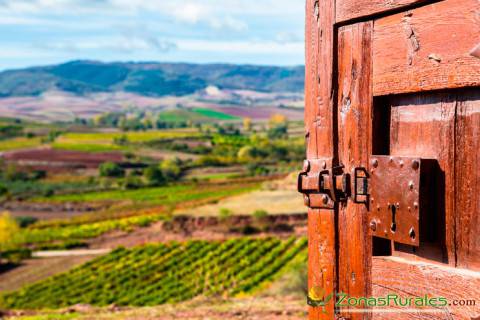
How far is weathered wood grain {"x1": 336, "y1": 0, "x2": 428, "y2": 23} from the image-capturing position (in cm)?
202

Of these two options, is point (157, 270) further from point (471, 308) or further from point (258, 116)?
point (258, 116)

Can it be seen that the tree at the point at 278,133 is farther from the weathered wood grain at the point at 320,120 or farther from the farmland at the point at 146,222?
the weathered wood grain at the point at 320,120

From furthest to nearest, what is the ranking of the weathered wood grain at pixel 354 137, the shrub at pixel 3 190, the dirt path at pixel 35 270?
the shrub at pixel 3 190 < the dirt path at pixel 35 270 < the weathered wood grain at pixel 354 137

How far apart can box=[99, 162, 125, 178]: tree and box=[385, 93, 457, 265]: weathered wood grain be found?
71427mm

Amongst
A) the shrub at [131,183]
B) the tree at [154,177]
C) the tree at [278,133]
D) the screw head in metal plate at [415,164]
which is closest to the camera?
the screw head in metal plate at [415,164]

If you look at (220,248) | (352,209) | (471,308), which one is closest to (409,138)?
(352,209)

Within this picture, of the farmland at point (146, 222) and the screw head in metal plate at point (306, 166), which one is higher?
the screw head in metal plate at point (306, 166)

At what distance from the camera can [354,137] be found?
2180mm

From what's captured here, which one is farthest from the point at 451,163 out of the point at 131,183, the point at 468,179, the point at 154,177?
the point at 154,177

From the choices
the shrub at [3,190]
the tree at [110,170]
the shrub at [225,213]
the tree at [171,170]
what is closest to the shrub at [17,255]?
the shrub at [225,213]

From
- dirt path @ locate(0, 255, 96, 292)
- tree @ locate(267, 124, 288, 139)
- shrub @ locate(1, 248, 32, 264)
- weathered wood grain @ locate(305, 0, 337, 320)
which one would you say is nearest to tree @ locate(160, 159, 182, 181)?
shrub @ locate(1, 248, 32, 264)

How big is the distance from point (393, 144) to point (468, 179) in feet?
1.00

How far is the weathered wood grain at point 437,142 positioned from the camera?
1.87m

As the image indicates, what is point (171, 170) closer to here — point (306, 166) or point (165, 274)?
point (165, 274)
